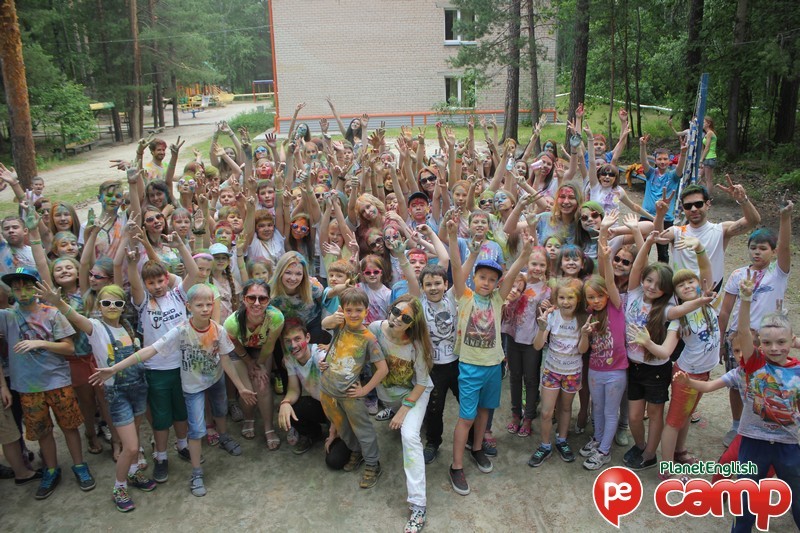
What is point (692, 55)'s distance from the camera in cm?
1452

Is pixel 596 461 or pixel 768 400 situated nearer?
pixel 768 400

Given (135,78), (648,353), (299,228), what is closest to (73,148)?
(135,78)

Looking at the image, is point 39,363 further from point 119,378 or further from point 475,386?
point 475,386

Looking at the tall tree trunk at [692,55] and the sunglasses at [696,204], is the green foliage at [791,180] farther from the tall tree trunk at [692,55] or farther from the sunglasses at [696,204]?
the sunglasses at [696,204]

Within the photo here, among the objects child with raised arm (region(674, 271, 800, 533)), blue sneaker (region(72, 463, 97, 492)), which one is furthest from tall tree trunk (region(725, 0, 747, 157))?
blue sneaker (region(72, 463, 97, 492))

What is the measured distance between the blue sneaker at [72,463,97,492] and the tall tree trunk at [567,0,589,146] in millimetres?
13254

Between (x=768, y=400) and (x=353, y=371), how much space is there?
2.68 m

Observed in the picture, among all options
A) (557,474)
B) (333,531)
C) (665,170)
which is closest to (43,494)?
(333,531)

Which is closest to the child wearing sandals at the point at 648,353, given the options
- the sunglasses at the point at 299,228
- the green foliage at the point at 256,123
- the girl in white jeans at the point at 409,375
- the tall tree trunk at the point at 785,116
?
the girl in white jeans at the point at 409,375

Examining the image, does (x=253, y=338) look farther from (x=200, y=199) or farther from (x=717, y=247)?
(x=717, y=247)

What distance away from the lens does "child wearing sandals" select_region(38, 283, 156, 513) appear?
157 inches

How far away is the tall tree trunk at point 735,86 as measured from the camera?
43.3ft

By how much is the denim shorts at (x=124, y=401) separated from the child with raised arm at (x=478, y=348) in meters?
2.40

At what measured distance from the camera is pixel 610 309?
167 inches
